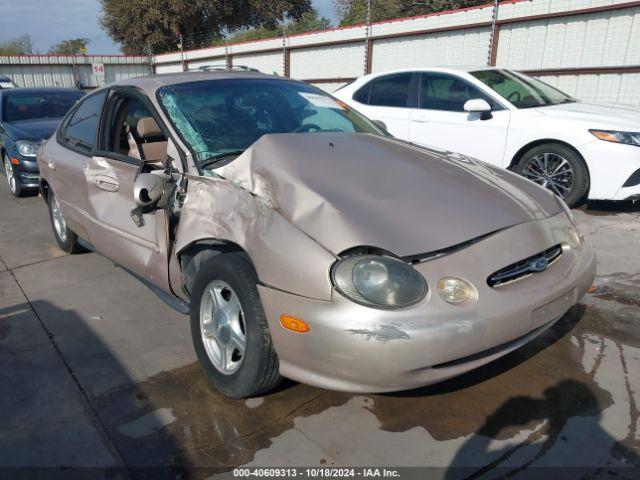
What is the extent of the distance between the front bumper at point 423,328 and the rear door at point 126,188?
1.15 metres

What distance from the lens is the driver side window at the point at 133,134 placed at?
3381 millimetres

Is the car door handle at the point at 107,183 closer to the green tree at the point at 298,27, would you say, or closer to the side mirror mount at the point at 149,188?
the side mirror mount at the point at 149,188

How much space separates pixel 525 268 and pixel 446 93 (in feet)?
15.3

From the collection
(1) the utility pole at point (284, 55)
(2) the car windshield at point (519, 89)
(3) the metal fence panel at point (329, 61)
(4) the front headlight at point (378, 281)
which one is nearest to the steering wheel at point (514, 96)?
(2) the car windshield at point (519, 89)

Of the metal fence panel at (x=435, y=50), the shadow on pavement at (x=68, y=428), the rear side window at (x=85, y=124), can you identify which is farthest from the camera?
the metal fence panel at (x=435, y=50)

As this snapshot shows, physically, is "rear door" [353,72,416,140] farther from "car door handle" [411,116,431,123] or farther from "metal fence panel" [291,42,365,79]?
"metal fence panel" [291,42,365,79]

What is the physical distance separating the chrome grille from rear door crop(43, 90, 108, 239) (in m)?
2.93

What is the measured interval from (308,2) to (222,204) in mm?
39440

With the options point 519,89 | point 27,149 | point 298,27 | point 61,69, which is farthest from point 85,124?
point 298,27

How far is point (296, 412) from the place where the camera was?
2479 millimetres

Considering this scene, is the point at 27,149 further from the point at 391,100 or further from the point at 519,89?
the point at 519,89

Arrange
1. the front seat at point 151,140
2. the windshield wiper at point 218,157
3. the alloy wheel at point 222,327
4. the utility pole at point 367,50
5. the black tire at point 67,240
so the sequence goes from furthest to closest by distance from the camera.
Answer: the utility pole at point 367,50 < the black tire at point 67,240 < the front seat at point 151,140 < the windshield wiper at point 218,157 < the alloy wheel at point 222,327

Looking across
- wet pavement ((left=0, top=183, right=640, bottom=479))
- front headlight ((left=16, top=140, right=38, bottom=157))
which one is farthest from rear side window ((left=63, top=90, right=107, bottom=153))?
front headlight ((left=16, top=140, right=38, bottom=157))

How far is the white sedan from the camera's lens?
5.39m
